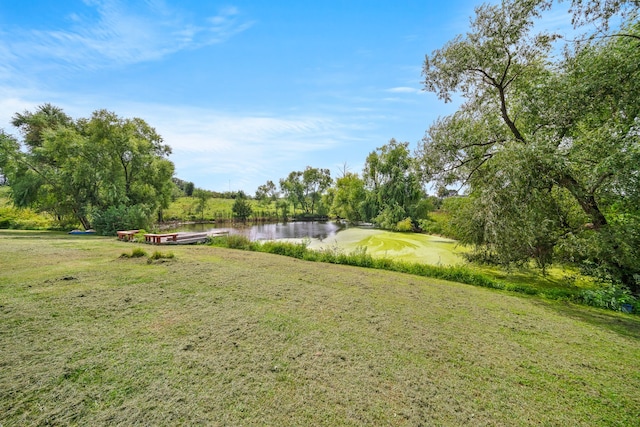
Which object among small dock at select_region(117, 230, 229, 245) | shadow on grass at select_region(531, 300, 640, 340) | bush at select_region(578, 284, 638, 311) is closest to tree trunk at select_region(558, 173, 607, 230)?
bush at select_region(578, 284, 638, 311)

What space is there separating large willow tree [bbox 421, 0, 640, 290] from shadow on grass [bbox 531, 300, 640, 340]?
1.10 m

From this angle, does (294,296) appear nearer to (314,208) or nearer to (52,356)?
(52,356)

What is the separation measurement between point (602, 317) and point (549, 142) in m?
3.67

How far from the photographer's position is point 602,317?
4.70m

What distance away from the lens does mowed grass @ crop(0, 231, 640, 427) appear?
2.11 m

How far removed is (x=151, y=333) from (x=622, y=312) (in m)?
8.56

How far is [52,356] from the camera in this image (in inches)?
103

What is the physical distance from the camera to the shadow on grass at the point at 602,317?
4.11 metres

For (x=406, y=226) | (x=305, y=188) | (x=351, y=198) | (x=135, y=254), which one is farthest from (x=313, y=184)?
(x=135, y=254)

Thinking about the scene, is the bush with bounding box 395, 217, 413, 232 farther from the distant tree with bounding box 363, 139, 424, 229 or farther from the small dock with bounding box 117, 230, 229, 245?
the small dock with bounding box 117, 230, 229, 245

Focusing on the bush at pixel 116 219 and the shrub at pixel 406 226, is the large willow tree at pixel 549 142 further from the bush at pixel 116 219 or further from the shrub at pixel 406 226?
the bush at pixel 116 219

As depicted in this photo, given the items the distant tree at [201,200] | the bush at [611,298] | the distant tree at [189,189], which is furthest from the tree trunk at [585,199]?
the distant tree at [189,189]

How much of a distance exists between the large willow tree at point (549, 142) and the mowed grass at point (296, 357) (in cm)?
160

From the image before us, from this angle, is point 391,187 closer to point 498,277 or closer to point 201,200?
point 498,277
